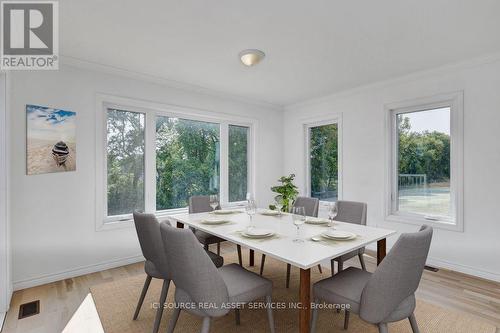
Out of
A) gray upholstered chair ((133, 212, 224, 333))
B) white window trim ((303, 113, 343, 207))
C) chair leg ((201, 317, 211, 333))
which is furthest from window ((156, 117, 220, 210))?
chair leg ((201, 317, 211, 333))

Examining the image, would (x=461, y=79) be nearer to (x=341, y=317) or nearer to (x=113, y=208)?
(x=341, y=317)

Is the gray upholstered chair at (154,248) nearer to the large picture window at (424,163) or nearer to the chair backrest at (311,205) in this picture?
the chair backrest at (311,205)

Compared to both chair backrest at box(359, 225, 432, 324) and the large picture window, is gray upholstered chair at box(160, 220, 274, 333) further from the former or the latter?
the large picture window

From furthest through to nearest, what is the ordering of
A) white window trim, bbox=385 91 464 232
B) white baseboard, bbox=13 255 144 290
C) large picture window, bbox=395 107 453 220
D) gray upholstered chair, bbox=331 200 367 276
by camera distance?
1. large picture window, bbox=395 107 453 220
2. white window trim, bbox=385 91 464 232
3. white baseboard, bbox=13 255 144 290
4. gray upholstered chair, bbox=331 200 367 276

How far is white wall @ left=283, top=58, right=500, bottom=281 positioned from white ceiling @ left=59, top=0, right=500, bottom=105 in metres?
0.27

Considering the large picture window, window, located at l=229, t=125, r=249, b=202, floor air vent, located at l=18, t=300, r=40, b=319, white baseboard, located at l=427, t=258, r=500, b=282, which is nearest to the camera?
floor air vent, located at l=18, t=300, r=40, b=319

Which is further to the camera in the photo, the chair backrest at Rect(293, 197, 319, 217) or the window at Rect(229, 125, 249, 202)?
the window at Rect(229, 125, 249, 202)

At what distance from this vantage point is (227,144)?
457 centimetres

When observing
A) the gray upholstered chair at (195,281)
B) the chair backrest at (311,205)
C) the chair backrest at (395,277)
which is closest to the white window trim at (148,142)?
the chair backrest at (311,205)

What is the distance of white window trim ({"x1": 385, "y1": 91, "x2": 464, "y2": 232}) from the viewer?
3.10m

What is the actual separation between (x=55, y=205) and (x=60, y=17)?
1.92m

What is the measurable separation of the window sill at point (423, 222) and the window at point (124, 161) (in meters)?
3.50

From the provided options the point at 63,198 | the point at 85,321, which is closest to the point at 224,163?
the point at 63,198

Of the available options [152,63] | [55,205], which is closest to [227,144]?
[152,63]
